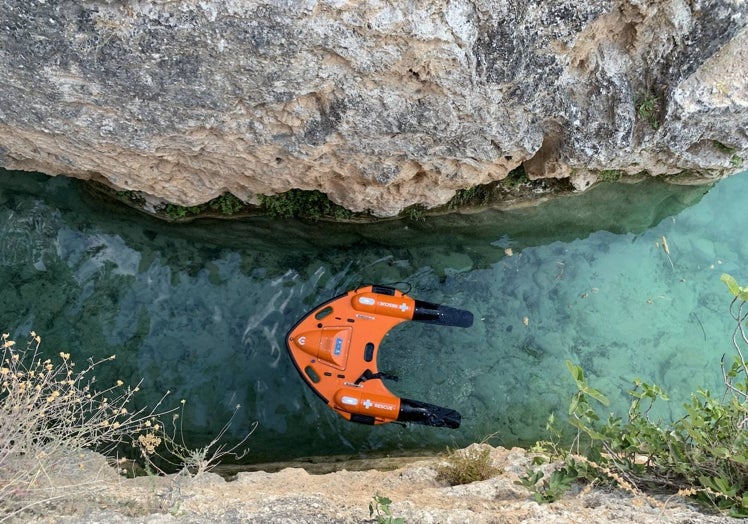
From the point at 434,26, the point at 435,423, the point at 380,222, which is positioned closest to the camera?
the point at 434,26

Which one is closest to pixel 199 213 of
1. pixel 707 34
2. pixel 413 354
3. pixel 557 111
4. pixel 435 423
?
pixel 413 354

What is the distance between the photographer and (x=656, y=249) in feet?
21.0

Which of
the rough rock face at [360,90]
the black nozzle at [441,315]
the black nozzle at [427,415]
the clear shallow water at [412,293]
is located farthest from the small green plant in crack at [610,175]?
the black nozzle at [427,415]

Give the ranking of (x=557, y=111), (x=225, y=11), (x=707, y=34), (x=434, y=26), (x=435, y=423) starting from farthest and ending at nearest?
(x=435, y=423) < (x=557, y=111) < (x=707, y=34) < (x=434, y=26) < (x=225, y=11)

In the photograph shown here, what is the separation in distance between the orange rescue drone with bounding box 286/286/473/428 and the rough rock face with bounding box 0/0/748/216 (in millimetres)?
1032

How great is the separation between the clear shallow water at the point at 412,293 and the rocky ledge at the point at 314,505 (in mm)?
1597

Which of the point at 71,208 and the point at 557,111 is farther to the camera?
the point at 71,208

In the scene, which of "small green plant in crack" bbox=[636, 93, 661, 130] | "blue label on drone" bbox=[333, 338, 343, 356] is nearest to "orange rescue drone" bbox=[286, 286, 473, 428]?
"blue label on drone" bbox=[333, 338, 343, 356]

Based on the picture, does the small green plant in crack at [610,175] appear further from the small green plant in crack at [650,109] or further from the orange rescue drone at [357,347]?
the orange rescue drone at [357,347]

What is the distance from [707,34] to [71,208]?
18.6 ft

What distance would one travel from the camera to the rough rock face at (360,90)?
11.6ft

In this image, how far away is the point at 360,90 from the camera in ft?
13.4

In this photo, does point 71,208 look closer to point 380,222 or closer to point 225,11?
point 380,222

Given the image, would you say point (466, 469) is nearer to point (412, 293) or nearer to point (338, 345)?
point (338, 345)
